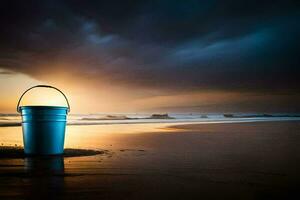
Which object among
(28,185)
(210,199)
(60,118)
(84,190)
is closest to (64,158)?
(60,118)

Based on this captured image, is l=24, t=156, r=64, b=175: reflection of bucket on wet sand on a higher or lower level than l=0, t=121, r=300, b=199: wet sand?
higher

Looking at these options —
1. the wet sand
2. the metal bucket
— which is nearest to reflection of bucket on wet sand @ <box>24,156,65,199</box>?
the wet sand

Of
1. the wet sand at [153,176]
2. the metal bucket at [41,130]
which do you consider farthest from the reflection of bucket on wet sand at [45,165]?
the metal bucket at [41,130]

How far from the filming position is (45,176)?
13.5 ft

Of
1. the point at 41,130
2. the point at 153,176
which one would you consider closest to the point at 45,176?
the point at 153,176

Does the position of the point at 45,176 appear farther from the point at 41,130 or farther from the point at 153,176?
the point at 41,130

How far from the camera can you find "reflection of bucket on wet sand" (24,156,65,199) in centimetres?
321

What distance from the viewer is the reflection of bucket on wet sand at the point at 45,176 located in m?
3.21

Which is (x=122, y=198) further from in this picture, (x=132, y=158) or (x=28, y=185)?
(x=132, y=158)

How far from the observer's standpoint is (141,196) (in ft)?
10.3

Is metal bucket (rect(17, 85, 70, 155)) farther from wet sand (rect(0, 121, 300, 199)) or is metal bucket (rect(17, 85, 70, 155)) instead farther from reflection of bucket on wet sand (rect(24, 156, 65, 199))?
wet sand (rect(0, 121, 300, 199))

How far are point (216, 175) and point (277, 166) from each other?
121 cm

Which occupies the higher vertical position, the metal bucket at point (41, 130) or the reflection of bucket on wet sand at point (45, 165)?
the metal bucket at point (41, 130)

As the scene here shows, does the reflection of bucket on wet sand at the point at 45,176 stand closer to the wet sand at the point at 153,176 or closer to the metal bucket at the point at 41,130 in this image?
the wet sand at the point at 153,176
